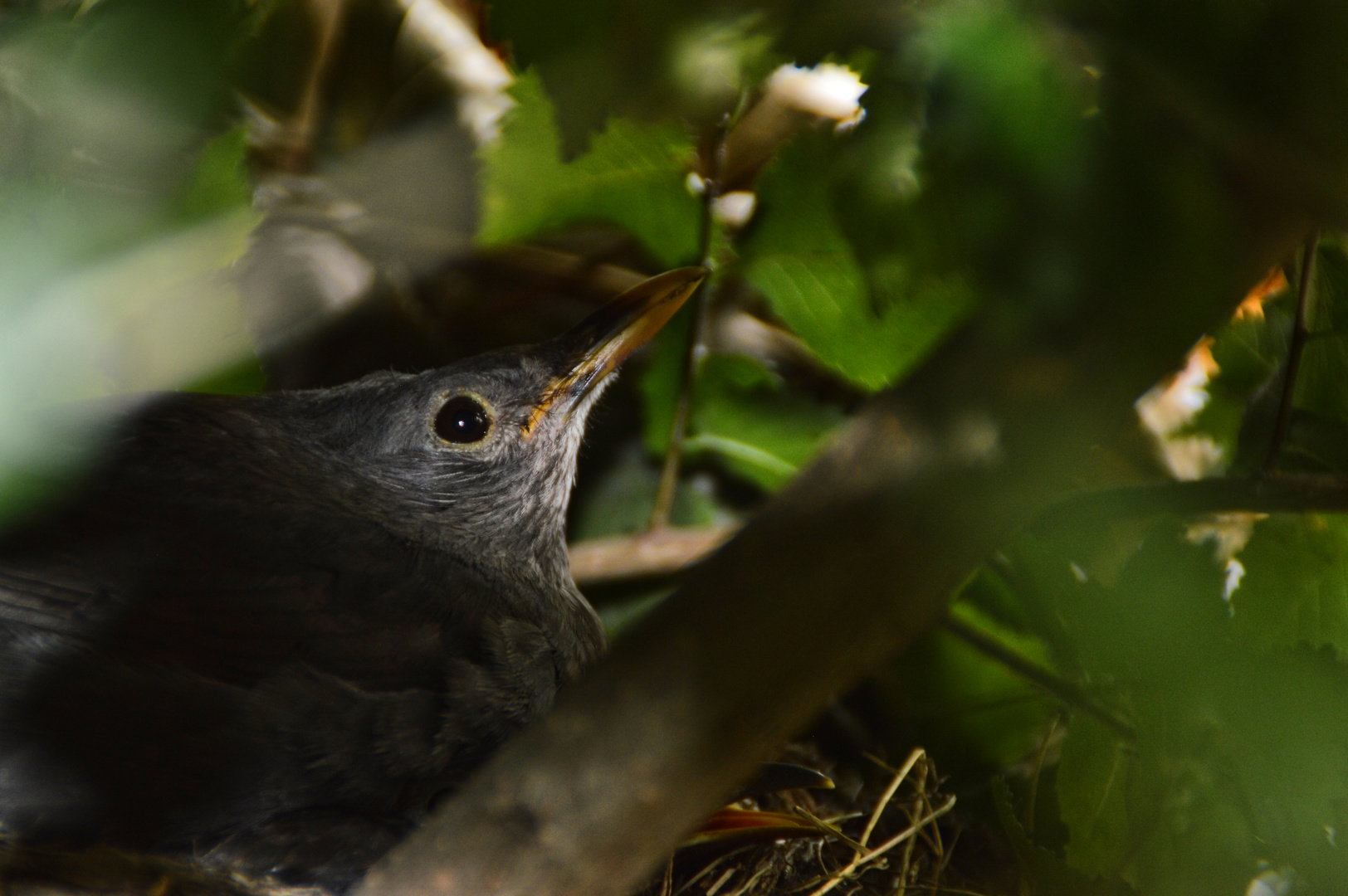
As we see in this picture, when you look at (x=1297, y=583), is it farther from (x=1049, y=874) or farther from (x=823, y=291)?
(x=823, y=291)

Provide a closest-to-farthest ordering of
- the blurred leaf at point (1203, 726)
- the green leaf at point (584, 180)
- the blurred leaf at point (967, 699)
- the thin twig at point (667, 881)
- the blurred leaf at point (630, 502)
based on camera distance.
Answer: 1. the blurred leaf at point (1203, 726)
2. the thin twig at point (667, 881)
3. the green leaf at point (584, 180)
4. the blurred leaf at point (967, 699)
5. the blurred leaf at point (630, 502)

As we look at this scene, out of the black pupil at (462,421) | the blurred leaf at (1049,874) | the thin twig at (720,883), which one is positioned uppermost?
the black pupil at (462,421)

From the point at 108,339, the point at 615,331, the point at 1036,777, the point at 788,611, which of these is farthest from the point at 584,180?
the point at 1036,777

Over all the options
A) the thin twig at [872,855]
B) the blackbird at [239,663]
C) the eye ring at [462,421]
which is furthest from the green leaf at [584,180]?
the thin twig at [872,855]

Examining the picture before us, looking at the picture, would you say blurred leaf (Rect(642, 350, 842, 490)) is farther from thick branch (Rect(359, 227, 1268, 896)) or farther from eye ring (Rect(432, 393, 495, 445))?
thick branch (Rect(359, 227, 1268, 896))

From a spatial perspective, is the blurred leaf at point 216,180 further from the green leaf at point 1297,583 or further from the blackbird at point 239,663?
the green leaf at point 1297,583

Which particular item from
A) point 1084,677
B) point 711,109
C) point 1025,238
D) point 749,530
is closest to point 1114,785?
point 1084,677
